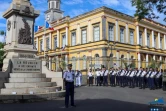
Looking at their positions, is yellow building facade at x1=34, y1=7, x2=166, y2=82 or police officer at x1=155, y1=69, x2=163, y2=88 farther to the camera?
yellow building facade at x1=34, y1=7, x2=166, y2=82

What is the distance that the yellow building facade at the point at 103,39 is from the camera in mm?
38469

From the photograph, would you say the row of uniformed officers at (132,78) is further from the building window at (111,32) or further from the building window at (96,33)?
the building window at (111,32)

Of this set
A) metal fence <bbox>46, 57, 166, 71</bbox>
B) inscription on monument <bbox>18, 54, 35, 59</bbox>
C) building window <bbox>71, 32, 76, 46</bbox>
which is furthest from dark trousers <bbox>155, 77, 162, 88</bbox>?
building window <bbox>71, 32, 76, 46</bbox>

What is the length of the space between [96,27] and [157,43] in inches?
729

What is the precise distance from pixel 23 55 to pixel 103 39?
87.0 ft

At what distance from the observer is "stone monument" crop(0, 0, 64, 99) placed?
11.2 metres

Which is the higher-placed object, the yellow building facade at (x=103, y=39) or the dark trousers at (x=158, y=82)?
the yellow building facade at (x=103, y=39)

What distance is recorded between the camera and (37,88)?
11.0 meters

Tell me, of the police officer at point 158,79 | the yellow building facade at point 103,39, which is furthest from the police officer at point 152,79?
the yellow building facade at point 103,39

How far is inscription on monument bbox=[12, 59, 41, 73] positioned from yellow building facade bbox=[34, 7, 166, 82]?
2125cm

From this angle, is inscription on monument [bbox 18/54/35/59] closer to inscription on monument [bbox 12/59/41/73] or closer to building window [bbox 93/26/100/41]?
inscription on monument [bbox 12/59/41/73]

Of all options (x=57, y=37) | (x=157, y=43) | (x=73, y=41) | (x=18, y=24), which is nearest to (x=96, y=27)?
(x=73, y=41)

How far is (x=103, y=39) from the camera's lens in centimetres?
3797

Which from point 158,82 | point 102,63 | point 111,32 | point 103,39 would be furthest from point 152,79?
point 111,32
